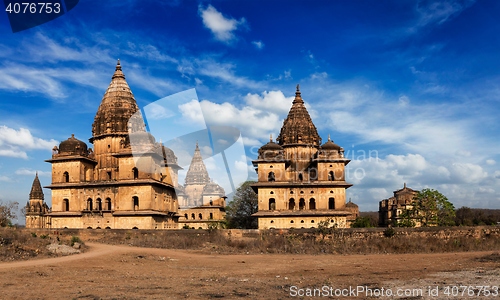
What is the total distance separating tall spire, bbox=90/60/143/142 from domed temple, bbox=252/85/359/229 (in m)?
13.2

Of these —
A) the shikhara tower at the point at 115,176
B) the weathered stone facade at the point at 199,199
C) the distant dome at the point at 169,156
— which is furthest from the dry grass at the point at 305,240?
the weathered stone facade at the point at 199,199

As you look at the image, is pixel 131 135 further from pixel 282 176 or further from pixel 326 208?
pixel 326 208

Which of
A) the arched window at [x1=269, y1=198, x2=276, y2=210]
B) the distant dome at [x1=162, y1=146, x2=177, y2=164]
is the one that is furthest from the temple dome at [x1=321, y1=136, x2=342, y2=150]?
the distant dome at [x1=162, y1=146, x2=177, y2=164]

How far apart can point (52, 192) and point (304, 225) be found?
75.5ft

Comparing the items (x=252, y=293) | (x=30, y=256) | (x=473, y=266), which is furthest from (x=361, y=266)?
(x=30, y=256)

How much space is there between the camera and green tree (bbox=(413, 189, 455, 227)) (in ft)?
122

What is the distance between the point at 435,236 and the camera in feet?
95.0

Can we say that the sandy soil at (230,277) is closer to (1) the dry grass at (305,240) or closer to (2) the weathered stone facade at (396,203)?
(1) the dry grass at (305,240)

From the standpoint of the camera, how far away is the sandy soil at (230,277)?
12.8 metres

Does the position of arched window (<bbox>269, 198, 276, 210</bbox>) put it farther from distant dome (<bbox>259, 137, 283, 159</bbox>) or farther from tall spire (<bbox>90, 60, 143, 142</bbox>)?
tall spire (<bbox>90, 60, 143, 142</bbox>)

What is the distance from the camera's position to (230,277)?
16156mm

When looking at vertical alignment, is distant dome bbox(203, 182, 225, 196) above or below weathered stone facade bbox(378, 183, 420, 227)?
above

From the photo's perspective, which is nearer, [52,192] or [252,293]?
[252,293]

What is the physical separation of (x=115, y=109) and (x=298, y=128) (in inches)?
689
